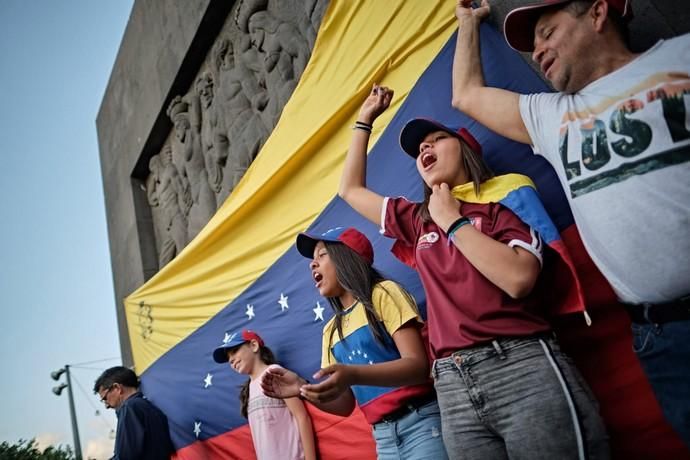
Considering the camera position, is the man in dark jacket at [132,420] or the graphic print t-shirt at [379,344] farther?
the man in dark jacket at [132,420]

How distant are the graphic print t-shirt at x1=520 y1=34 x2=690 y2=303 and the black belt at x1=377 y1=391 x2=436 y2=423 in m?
0.65

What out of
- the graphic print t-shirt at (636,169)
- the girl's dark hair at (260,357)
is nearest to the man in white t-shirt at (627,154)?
the graphic print t-shirt at (636,169)

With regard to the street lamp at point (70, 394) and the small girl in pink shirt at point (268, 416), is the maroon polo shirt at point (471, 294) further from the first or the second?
the street lamp at point (70, 394)

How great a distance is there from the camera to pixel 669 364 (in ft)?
4.13

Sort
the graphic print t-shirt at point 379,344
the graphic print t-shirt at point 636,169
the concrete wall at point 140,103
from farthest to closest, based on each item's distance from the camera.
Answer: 1. the concrete wall at point 140,103
2. the graphic print t-shirt at point 379,344
3. the graphic print t-shirt at point 636,169

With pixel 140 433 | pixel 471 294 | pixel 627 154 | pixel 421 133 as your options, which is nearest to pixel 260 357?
pixel 140 433

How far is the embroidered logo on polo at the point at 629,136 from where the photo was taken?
45.6 inches

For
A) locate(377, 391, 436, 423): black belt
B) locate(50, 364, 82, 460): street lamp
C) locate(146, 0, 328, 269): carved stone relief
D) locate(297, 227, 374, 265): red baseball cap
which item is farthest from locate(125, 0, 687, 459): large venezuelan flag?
locate(50, 364, 82, 460): street lamp

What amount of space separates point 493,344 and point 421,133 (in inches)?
29.5

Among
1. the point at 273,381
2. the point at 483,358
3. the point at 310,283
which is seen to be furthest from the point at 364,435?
the point at 483,358

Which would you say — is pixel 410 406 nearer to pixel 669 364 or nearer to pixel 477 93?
pixel 669 364

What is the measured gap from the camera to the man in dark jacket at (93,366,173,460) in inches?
127

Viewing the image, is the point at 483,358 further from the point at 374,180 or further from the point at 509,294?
the point at 374,180

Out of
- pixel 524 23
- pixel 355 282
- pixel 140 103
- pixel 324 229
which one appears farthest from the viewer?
pixel 140 103
